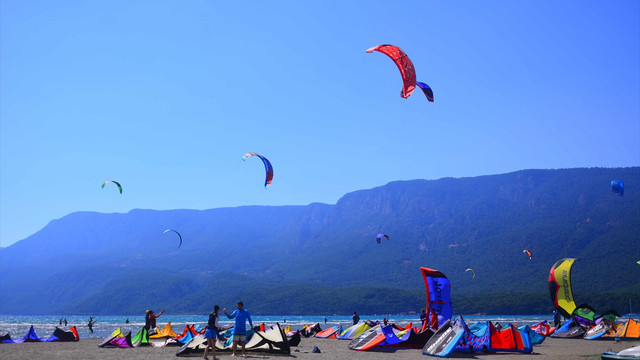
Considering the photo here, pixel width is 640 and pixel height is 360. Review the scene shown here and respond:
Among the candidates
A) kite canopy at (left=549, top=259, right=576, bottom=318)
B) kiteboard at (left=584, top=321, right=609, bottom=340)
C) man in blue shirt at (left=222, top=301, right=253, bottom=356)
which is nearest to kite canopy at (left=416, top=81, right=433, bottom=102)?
kite canopy at (left=549, top=259, right=576, bottom=318)

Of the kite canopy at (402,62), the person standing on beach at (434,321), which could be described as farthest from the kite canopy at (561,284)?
the kite canopy at (402,62)

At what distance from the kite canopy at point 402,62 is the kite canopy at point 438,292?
7.16 meters

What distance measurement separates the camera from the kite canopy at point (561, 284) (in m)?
27.0

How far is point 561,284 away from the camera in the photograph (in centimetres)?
2723

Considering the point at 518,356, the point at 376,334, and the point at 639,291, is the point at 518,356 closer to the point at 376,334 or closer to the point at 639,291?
the point at 376,334

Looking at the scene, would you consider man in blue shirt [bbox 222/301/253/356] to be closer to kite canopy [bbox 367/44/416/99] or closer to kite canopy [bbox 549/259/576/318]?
kite canopy [bbox 367/44/416/99]

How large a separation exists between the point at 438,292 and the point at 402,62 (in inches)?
356

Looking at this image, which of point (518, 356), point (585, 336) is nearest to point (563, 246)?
point (585, 336)

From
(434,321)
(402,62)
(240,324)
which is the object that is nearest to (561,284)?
(434,321)

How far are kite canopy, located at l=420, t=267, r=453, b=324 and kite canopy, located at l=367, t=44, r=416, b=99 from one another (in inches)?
282

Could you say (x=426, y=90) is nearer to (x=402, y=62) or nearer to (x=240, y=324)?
(x=402, y=62)

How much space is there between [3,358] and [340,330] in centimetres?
1722

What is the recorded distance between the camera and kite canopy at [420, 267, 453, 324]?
2016cm

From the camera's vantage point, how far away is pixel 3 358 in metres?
19.3
